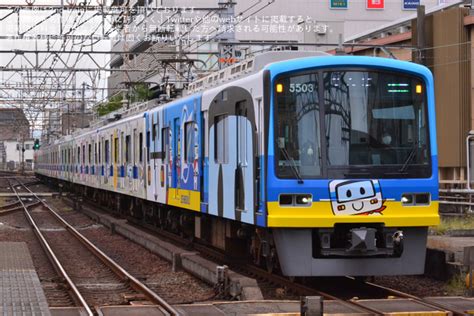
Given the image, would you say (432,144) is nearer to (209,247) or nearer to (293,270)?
(293,270)

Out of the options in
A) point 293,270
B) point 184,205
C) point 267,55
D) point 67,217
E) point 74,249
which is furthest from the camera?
point 67,217

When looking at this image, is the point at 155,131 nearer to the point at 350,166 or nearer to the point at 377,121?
the point at 377,121

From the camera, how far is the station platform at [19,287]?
9.14 metres

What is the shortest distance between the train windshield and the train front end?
0.04 ft

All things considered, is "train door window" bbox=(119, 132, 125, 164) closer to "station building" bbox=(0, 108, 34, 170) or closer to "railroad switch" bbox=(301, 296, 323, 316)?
"railroad switch" bbox=(301, 296, 323, 316)

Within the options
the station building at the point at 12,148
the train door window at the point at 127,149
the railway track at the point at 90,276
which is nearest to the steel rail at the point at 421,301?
the railway track at the point at 90,276

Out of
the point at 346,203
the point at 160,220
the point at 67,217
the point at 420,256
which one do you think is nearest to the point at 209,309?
the point at 346,203

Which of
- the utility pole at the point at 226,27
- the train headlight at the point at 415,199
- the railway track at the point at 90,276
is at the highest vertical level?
the utility pole at the point at 226,27

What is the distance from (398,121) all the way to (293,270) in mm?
2132

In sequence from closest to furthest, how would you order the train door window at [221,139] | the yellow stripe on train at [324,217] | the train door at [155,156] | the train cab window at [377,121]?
1. the yellow stripe on train at [324,217]
2. the train cab window at [377,121]
3. the train door window at [221,139]
4. the train door at [155,156]

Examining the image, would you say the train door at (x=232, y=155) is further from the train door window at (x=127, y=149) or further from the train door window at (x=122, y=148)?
the train door window at (x=122, y=148)

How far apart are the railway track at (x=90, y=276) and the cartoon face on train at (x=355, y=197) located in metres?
2.19

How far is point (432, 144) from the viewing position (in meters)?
10.6

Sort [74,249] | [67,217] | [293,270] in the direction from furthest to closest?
1. [67,217]
2. [74,249]
3. [293,270]
